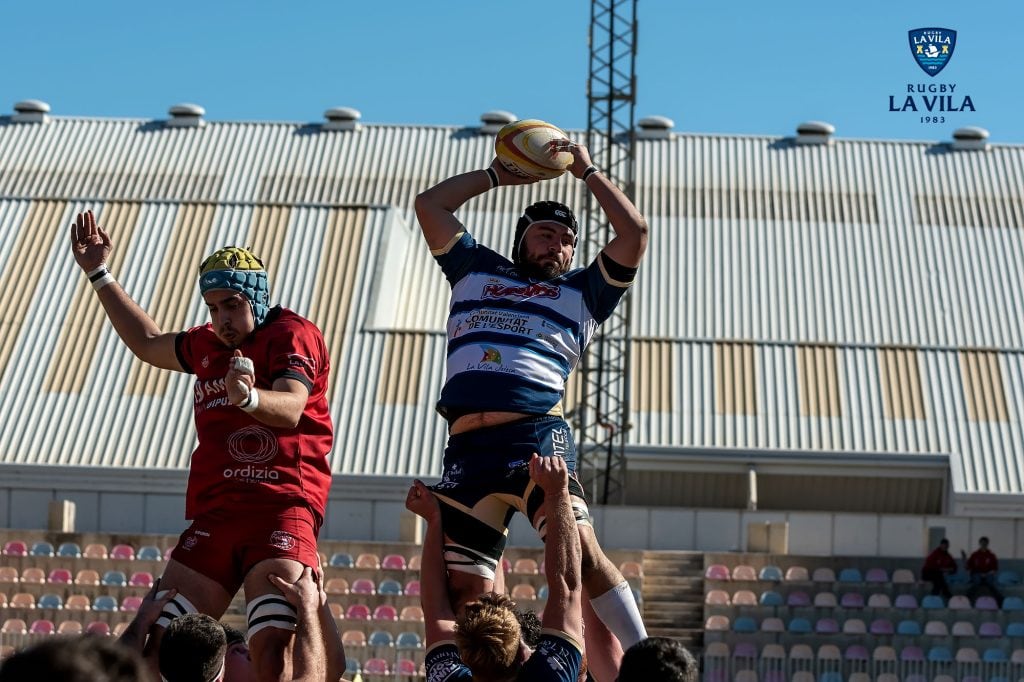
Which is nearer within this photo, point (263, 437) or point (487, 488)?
point (263, 437)

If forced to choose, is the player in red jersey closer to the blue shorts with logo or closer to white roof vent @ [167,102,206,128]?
the blue shorts with logo

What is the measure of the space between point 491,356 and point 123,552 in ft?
61.4

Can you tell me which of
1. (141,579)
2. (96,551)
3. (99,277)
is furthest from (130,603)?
(99,277)

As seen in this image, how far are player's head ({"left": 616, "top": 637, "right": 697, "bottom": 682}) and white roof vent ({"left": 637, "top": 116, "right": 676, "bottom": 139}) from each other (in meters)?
39.5

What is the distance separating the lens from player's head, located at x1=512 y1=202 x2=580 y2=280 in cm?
780

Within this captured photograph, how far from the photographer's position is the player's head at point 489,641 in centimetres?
524

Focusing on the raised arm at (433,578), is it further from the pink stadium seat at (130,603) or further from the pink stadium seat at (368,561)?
the pink stadium seat at (368,561)

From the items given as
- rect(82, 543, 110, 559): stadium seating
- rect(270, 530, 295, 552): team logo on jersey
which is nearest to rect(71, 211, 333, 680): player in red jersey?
rect(270, 530, 295, 552): team logo on jersey

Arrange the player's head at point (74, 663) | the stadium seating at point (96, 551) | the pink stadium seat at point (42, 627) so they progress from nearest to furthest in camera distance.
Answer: the player's head at point (74, 663) < the pink stadium seat at point (42, 627) < the stadium seating at point (96, 551)

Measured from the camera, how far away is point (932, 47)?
33250 mm

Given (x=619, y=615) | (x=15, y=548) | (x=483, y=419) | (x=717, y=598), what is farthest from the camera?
(x=15, y=548)

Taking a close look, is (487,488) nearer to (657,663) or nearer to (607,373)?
(657,663)

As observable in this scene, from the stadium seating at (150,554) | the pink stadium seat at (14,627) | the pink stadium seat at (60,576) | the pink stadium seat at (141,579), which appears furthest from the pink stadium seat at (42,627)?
the stadium seating at (150,554)

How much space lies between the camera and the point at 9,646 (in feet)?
72.7
